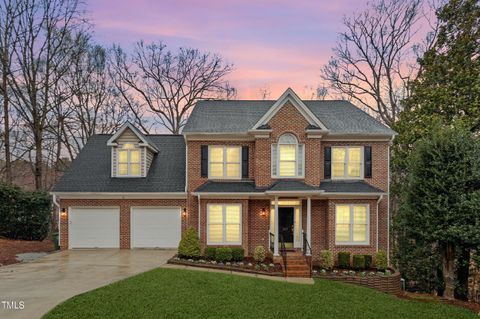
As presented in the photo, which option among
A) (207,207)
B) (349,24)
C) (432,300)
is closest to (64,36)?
(207,207)

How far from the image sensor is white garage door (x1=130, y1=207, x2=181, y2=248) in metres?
16.6

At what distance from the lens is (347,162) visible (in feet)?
53.0

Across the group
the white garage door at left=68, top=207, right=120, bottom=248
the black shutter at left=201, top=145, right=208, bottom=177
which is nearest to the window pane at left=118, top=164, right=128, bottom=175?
the white garage door at left=68, top=207, right=120, bottom=248

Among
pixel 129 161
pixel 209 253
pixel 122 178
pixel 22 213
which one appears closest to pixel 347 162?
pixel 209 253

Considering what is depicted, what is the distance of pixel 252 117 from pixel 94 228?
33.2 ft

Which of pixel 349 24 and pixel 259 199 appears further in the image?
pixel 349 24

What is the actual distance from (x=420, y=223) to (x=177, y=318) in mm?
10339

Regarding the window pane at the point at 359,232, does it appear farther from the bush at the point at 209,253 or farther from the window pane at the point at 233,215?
the bush at the point at 209,253

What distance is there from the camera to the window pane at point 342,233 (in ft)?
49.5

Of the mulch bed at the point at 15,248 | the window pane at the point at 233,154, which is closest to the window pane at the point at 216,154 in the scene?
the window pane at the point at 233,154

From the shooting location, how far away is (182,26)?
19500 mm

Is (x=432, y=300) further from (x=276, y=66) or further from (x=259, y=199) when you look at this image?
(x=276, y=66)

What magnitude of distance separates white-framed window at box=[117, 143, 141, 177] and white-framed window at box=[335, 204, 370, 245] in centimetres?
1060

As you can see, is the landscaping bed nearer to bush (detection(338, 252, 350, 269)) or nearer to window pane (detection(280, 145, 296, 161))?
bush (detection(338, 252, 350, 269))
